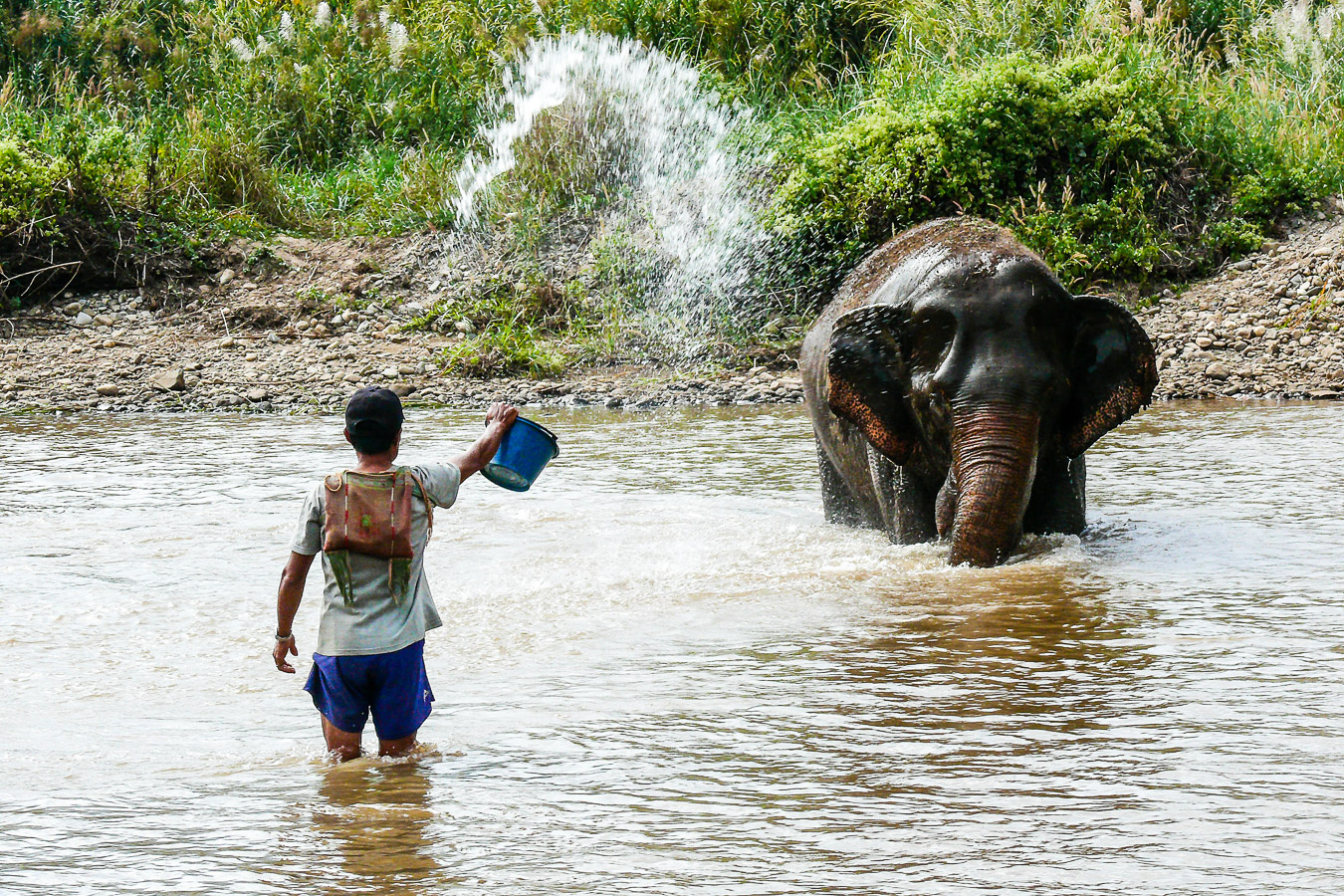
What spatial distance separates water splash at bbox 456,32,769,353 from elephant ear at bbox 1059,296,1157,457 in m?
8.03

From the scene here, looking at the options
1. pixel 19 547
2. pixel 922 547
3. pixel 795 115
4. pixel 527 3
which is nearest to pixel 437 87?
pixel 527 3

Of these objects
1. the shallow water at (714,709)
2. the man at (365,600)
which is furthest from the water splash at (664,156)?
the man at (365,600)

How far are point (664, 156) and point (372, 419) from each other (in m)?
13.4

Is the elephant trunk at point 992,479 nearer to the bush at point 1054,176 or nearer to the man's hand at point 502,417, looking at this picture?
the man's hand at point 502,417

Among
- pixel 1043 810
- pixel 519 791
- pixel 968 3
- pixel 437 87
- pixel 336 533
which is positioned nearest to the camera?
pixel 1043 810

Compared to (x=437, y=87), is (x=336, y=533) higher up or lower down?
lower down

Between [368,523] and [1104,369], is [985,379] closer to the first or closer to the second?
[1104,369]

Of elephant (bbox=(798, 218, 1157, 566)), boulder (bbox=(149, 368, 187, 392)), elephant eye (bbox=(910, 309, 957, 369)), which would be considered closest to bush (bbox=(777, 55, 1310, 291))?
boulder (bbox=(149, 368, 187, 392))

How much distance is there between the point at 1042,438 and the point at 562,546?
2.27 metres

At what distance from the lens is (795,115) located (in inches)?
660

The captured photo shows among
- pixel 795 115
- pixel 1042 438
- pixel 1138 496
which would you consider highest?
pixel 795 115

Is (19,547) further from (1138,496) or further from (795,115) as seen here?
(795,115)

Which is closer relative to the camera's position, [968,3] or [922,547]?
[922,547]

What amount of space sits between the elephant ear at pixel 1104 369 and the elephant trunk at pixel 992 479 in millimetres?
447
